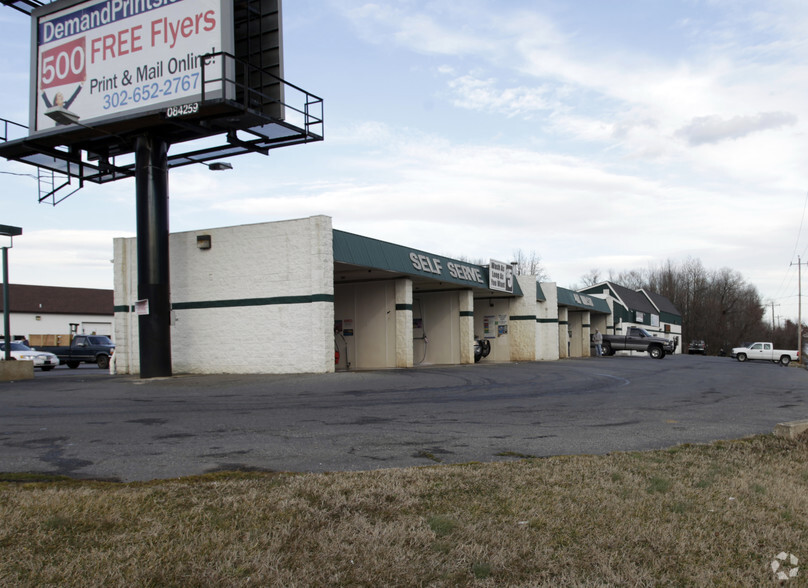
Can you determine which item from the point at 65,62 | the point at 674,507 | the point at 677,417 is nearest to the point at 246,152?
the point at 65,62

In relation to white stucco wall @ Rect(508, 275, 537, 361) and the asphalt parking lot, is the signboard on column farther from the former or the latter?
the asphalt parking lot

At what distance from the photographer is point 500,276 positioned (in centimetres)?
3338

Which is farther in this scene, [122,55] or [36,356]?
[36,356]

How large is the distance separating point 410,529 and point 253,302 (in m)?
17.8

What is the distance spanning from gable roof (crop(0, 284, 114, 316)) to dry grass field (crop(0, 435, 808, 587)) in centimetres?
5758

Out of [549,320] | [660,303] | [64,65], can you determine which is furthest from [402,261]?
[660,303]

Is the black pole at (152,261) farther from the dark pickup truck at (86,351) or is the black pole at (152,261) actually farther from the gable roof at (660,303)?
the gable roof at (660,303)

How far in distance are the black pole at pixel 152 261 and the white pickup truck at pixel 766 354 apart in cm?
4180

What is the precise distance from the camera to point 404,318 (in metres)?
26.1

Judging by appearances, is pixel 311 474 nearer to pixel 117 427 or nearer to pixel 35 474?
pixel 35 474

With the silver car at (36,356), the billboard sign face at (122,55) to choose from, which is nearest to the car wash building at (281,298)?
the billboard sign face at (122,55)

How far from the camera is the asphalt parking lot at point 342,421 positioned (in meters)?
7.18

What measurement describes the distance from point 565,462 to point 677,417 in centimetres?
537

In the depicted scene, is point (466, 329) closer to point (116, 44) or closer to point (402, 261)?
point (402, 261)
